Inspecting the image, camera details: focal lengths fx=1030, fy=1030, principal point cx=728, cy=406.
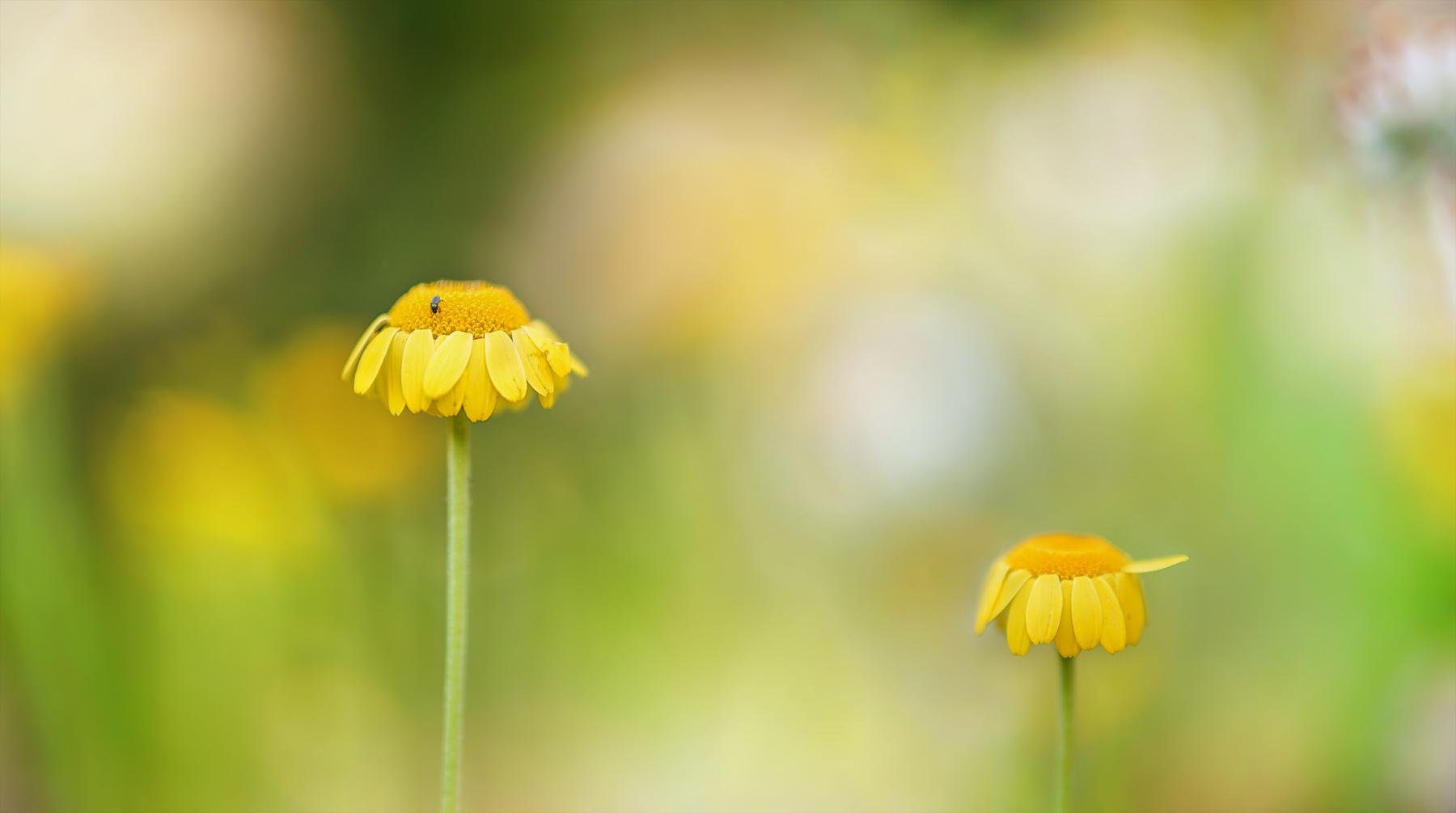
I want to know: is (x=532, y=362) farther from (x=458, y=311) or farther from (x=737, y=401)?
(x=737, y=401)

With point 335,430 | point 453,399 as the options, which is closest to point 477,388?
point 453,399

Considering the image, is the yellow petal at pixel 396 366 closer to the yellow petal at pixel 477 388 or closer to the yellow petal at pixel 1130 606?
the yellow petal at pixel 477 388

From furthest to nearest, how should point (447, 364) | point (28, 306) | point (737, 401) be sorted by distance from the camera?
point (737, 401), point (28, 306), point (447, 364)

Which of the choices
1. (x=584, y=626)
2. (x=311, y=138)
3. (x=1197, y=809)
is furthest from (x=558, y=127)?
(x=1197, y=809)

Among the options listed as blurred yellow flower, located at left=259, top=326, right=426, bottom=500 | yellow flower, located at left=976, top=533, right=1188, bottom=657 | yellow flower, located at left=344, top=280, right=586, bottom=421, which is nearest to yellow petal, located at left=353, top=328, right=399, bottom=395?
yellow flower, located at left=344, top=280, right=586, bottom=421

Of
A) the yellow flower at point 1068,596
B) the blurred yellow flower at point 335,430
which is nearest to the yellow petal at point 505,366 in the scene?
the yellow flower at point 1068,596
